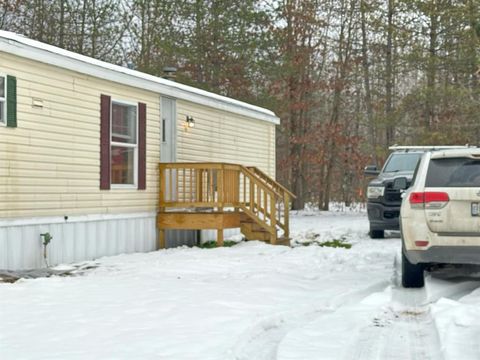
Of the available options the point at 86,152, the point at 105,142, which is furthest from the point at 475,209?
the point at 105,142

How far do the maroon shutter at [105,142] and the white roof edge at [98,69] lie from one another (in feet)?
1.47

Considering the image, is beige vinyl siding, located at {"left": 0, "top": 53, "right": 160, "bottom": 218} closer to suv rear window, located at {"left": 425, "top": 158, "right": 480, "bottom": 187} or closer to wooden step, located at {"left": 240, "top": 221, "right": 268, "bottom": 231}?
wooden step, located at {"left": 240, "top": 221, "right": 268, "bottom": 231}

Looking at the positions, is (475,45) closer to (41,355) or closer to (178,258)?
(178,258)

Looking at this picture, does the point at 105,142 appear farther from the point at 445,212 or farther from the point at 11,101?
the point at 445,212

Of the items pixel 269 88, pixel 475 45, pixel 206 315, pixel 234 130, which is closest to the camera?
pixel 206 315

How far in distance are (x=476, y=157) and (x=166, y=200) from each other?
23.2 feet

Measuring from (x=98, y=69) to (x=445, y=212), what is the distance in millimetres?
6463

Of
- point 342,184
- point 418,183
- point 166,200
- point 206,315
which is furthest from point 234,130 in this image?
point 342,184

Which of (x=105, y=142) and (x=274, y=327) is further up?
(x=105, y=142)

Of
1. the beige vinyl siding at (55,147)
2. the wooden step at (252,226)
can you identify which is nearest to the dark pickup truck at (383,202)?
the wooden step at (252,226)

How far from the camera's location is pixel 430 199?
6773mm

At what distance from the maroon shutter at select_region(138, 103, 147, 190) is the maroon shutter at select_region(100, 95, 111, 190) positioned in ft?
2.83

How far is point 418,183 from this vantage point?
22.9 feet

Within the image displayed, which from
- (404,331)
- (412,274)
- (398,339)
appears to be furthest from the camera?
(412,274)
